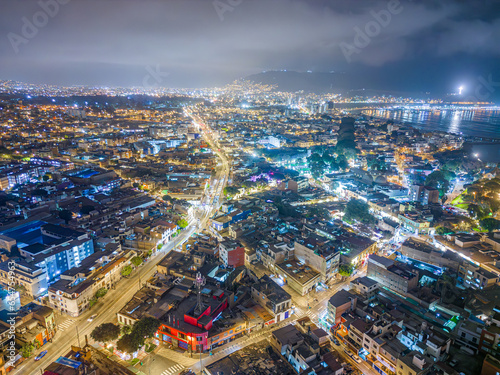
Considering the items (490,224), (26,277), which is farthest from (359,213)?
(26,277)

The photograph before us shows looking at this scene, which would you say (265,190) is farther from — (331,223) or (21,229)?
(21,229)

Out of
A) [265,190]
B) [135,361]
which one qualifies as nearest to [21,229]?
[135,361]

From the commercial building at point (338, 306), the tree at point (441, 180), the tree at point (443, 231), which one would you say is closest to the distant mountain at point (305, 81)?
the tree at point (441, 180)

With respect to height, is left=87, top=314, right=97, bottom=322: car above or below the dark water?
below

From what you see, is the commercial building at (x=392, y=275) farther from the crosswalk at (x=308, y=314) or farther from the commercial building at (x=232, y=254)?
the commercial building at (x=232, y=254)

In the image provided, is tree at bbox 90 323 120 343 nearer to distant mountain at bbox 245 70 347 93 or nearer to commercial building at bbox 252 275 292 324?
commercial building at bbox 252 275 292 324

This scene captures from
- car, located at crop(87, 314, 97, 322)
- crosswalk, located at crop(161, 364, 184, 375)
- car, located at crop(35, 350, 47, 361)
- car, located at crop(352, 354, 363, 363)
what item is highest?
car, located at crop(87, 314, 97, 322)

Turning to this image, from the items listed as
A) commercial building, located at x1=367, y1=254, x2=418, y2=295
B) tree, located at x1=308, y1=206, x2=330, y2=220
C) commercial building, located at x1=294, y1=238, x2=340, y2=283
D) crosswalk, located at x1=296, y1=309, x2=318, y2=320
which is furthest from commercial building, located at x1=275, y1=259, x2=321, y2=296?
tree, located at x1=308, y1=206, x2=330, y2=220
